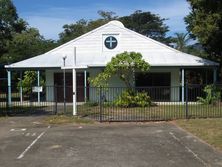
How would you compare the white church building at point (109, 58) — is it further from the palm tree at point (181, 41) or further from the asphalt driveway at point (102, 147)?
the palm tree at point (181, 41)

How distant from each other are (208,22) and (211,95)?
4330mm

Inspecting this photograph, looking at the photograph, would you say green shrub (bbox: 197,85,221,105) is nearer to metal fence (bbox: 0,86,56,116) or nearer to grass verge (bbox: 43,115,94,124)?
metal fence (bbox: 0,86,56,116)

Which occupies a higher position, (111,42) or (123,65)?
(111,42)

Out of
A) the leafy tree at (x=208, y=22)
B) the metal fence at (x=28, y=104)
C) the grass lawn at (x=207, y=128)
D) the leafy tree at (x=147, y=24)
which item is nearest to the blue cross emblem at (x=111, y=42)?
the metal fence at (x=28, y=104)

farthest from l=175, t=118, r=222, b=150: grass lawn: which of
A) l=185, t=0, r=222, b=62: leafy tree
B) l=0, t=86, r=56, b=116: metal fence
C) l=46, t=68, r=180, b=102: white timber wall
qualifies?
l=46, t=68, r=180, b=102: white timber wall

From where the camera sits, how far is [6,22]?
45.3 metres

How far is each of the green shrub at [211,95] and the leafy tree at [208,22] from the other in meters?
2.75

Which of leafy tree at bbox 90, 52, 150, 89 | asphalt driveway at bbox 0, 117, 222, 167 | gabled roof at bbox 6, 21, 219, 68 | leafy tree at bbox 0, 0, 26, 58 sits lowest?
asphalt driveway at bbox 0, 117, 222, 167

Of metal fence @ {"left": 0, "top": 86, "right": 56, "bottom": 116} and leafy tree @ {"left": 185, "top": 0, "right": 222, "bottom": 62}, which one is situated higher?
leafy tree @ {"left": 185, "top": 0, "right": 222, "bottom": 62}

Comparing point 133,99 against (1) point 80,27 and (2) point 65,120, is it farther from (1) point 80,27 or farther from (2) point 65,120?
(1) point 80,27

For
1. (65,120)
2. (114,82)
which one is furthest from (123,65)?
(65,120)

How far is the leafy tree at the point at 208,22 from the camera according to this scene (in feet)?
98.3

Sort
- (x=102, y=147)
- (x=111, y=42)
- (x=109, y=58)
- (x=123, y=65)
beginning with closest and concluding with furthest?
(x=102, y=147) → (x=123, y=65) → (x=109, y=58) → (x=111, y=42)

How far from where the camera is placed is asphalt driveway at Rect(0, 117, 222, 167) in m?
12.7
